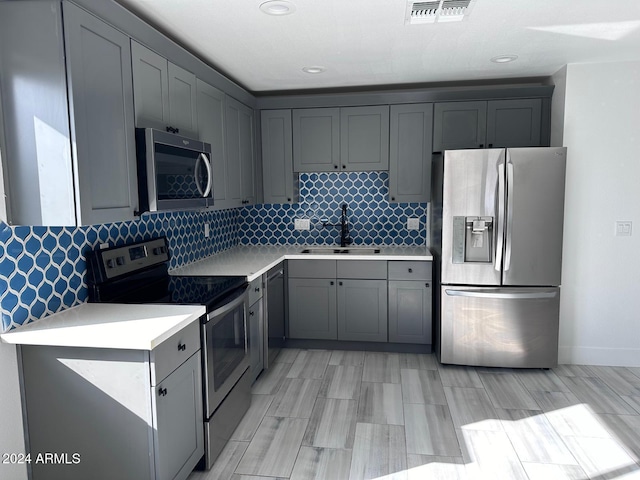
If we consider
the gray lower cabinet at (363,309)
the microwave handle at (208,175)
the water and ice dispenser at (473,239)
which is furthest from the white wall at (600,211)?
the microwave handle at (208,175)

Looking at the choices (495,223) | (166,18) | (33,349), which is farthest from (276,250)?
(33,349)

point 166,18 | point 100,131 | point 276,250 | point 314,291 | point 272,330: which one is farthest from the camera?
point 276,250

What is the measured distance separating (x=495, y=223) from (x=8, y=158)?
3003 millimetres

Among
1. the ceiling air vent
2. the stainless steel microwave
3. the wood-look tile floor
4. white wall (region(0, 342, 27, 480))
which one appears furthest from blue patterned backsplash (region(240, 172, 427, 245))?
white wall (region(0, 342, 27, 480))

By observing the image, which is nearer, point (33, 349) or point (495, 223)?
point (33, 349)

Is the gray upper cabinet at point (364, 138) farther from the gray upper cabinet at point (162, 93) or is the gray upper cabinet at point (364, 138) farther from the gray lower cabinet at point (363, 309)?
the gray upper cabinet at point (162, 93)

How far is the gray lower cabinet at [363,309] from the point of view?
385 centimetres

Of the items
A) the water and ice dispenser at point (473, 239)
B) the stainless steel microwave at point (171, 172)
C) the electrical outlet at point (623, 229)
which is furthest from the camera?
the electrical outlet at point (623, 229)

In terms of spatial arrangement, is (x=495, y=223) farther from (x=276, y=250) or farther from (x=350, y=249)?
(x=276, y=250)

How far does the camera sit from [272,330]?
141 inches

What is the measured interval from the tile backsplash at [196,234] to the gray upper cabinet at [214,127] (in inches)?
14.8

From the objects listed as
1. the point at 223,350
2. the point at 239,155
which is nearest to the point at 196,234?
the point at 239,155

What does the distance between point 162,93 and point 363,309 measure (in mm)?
2382

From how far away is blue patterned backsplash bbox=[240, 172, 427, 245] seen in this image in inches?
171
